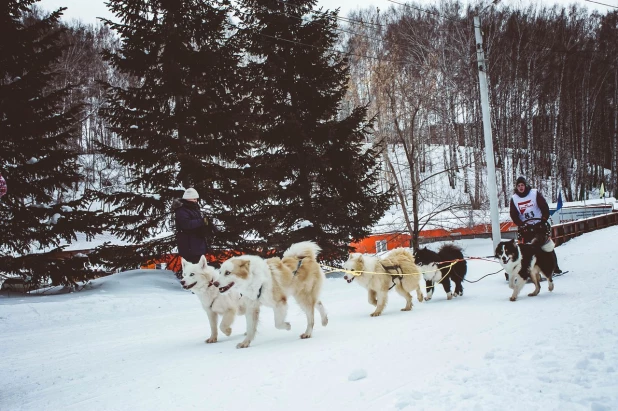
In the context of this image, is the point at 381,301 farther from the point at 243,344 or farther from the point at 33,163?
the point at 33,163

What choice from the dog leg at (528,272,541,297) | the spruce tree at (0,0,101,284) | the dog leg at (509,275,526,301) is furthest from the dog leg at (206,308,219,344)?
the spruce tree at (0,0,101,284)

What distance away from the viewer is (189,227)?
6965 mm

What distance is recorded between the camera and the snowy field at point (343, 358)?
2.85 m

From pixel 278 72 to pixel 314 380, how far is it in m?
11.0

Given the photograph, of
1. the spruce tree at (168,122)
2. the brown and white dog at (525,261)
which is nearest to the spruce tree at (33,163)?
the spruce tree at (168,122)

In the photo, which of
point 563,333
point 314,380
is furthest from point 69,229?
point 563,333

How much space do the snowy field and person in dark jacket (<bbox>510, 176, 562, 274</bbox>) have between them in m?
1.11

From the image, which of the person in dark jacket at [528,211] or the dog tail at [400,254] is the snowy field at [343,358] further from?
the person in dark jacket at [528,211]

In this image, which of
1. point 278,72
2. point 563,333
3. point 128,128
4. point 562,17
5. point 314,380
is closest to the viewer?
point 314,380

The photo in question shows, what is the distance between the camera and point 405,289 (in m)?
6.81

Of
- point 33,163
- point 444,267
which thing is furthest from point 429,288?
point 33,163

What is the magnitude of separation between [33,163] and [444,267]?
937 centimetres

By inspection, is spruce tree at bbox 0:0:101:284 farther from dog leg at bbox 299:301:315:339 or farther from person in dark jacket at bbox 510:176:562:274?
person in dark jacket at bbox 510:176:562:274

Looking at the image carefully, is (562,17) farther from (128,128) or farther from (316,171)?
(128,128)
